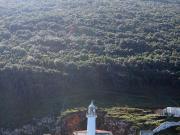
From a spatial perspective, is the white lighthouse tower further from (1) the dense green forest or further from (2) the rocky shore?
(1) the dense green forest

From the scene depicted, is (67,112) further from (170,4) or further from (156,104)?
(170,4)

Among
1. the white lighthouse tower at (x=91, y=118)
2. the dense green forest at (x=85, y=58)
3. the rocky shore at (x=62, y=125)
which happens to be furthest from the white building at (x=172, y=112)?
the white lighthouse tower at (x=91, y=118)

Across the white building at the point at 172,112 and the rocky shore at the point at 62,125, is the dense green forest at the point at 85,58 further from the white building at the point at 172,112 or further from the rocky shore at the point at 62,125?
the white building at the point at 172,112

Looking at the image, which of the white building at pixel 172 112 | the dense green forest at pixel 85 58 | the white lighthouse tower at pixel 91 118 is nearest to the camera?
the white lighthouse tower at pixel 91 118

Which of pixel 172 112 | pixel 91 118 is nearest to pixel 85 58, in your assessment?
pixel 172 112

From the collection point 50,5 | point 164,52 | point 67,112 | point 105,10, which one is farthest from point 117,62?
point 50,5

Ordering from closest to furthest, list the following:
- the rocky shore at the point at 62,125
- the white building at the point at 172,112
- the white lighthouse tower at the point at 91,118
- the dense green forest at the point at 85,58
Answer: the white lighthouse tower at the point at 91,118 → the white building at the point at 172,112 → the rocky shore at the point at 62,125 → the dense green forest at the point at 85,58

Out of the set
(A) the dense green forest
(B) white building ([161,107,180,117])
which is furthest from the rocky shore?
(B) white building ([161,107,180,117])

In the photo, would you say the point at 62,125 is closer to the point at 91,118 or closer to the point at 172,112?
the point at 172,112
